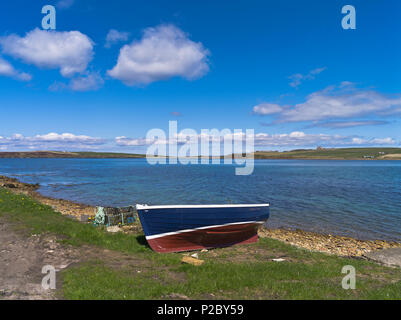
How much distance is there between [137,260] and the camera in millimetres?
11047

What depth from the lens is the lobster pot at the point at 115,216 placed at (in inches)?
682

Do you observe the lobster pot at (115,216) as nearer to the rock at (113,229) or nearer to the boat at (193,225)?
the rock at (113,229)

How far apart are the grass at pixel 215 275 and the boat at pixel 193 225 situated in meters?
0.65

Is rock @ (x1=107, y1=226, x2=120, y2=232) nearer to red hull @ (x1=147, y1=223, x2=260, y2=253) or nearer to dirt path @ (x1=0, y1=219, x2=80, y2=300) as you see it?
dirt path @ (x1=0, y1=219, x2=80, y2=300)

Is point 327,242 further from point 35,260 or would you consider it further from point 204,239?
point 35,260

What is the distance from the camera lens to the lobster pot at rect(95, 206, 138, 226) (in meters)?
17.3

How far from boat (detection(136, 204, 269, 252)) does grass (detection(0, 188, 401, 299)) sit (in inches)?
25.5

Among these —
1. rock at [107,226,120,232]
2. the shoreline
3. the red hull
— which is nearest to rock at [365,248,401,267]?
the shoreline

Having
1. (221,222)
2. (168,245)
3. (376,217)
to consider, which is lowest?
(376,217)
